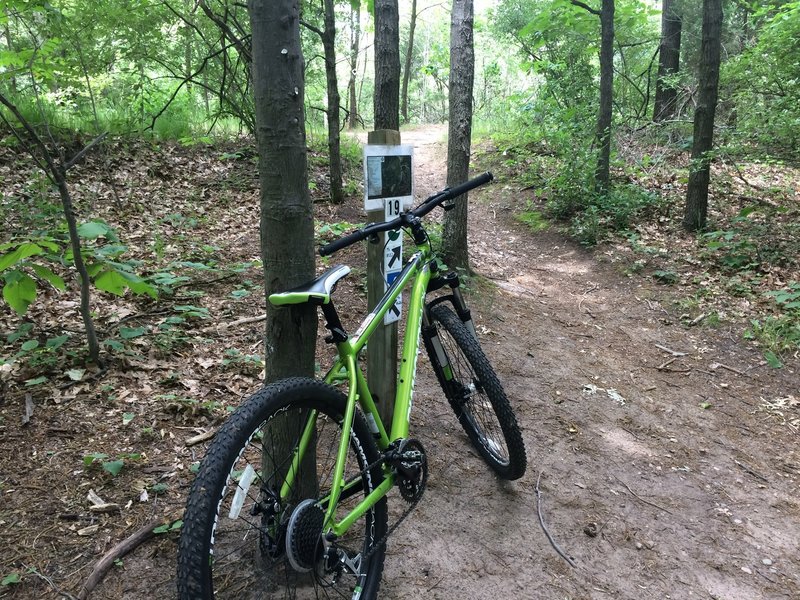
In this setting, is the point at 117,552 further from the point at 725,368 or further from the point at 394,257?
the point at 725,368

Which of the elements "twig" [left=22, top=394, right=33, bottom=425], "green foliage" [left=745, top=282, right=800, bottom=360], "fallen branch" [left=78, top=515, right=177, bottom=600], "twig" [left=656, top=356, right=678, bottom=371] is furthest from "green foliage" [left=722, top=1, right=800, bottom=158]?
"twig" [left=22, top=394, right=33, bottom=425]

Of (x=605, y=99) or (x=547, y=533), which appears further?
(x=605, y=99)

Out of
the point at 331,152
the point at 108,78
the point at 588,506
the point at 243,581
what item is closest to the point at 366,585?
the point at 243,581

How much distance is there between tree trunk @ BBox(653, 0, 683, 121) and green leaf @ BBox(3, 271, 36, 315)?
1164 centimetres

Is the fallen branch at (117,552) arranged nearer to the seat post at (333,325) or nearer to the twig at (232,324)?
the seat post at (333,325)

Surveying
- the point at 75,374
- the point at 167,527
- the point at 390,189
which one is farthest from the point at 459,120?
the point at 167,527

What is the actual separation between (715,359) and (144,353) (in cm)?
513

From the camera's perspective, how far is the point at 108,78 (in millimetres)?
7172

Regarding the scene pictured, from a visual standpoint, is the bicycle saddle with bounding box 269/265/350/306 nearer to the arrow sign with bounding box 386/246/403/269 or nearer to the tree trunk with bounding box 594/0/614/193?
the arrow sign with bounding box 386/246/403/269

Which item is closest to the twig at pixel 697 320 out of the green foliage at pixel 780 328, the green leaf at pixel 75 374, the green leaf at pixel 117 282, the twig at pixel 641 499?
the green foliage at pixel 780 328

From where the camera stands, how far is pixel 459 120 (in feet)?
18.4

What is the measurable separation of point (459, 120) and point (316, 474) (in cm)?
434

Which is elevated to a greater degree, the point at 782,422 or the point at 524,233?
the point at 524,233

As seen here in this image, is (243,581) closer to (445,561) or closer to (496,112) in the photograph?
(445,561)
